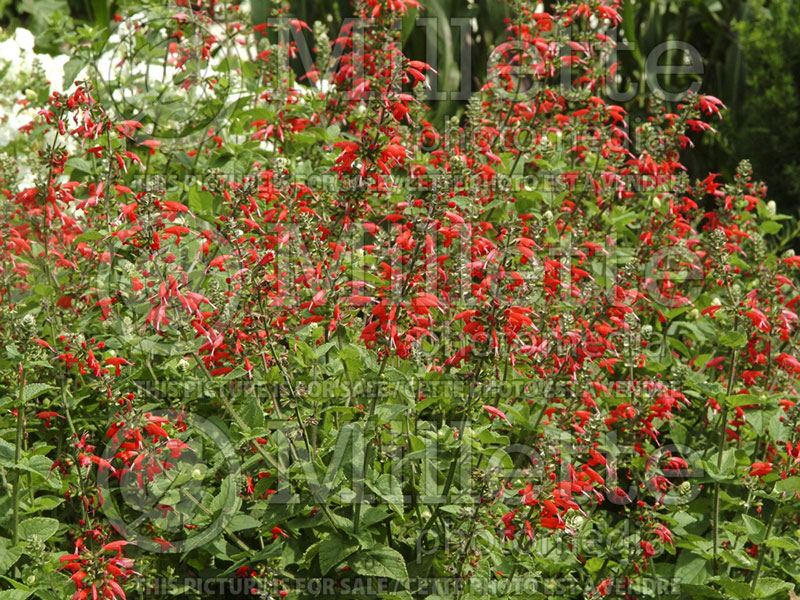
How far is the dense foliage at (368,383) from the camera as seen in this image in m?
2.78

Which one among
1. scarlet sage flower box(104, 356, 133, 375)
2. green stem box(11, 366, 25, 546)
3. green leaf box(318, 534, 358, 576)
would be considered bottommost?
green leaf box(318, 534, 358, 576)

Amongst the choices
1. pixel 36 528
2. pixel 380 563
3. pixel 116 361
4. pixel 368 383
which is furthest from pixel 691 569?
pixel 36 528

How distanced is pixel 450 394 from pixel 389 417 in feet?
1.48

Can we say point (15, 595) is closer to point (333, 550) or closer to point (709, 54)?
point (333, 550)

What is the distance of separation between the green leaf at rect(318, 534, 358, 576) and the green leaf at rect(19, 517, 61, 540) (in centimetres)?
84

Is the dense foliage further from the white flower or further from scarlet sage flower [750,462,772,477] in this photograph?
the white flower

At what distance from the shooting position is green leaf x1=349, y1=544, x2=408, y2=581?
2.76m

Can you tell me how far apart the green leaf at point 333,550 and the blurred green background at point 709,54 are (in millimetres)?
4900

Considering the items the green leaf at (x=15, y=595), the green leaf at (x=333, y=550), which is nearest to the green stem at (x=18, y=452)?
the green leaf at (x=15, y=595)

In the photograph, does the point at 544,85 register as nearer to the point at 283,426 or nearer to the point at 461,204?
the point at 461,204

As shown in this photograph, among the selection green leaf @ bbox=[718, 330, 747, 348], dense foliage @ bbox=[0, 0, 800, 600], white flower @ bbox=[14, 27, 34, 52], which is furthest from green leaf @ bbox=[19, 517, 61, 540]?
white flower @ bbox=[14, 27, 34, 52]

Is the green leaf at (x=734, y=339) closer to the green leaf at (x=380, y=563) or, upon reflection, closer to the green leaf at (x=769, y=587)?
the green leaf at (x=769, y=587)

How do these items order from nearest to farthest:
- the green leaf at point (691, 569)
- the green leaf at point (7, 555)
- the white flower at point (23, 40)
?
the green leaf at point (7, 555)
the green leaf at point (691, 569)
the white flower at point (23, 40)

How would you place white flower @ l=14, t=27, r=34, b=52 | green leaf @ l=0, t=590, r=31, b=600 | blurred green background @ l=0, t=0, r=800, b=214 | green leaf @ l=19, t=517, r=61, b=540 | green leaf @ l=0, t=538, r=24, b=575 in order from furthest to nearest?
blurred green background @ l=0, t=0, r=800, b=214, white flower @ l=14, t=27, r=34, b=52, green leaf @ l=19, t=517, r=61, b=540, green leaf @ l=0, t=538, r=24, b=575, green leaf @ l=0, t=590, r=31, b=600
